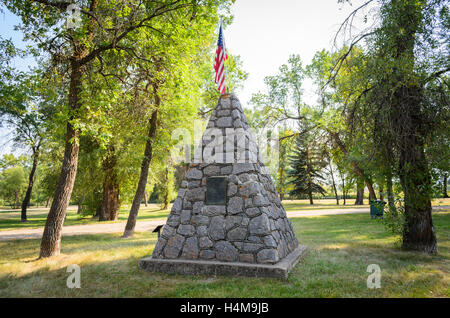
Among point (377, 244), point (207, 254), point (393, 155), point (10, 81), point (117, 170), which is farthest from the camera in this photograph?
point (117, 170)

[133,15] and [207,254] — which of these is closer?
[207,254]

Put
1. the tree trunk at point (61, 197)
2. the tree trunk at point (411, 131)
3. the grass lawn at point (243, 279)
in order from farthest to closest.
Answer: the tree trunk at point (61, 197) → the tree trunk at point (411, 131) → the grass lawn at point (243, 279)

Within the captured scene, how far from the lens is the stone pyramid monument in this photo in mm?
5418

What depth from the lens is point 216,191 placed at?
6.09m

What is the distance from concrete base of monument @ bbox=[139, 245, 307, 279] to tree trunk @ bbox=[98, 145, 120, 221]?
11.2 meters

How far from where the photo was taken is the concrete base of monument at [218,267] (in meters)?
5.07

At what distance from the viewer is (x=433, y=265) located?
573 centimetres

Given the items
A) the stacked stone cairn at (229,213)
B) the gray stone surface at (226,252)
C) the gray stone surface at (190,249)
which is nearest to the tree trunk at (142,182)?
the stacked stone cairn at (229,213)

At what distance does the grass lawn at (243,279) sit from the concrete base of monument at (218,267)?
159mm

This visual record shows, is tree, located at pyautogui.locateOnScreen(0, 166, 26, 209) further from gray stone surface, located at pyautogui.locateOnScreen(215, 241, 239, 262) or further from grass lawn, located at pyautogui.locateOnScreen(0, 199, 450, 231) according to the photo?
gray stone surface, located at pyautogui.locateOnScreen(215, 241, 239, 262)

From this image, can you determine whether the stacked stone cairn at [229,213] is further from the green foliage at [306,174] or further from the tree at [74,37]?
the green foliage at [306,174]
